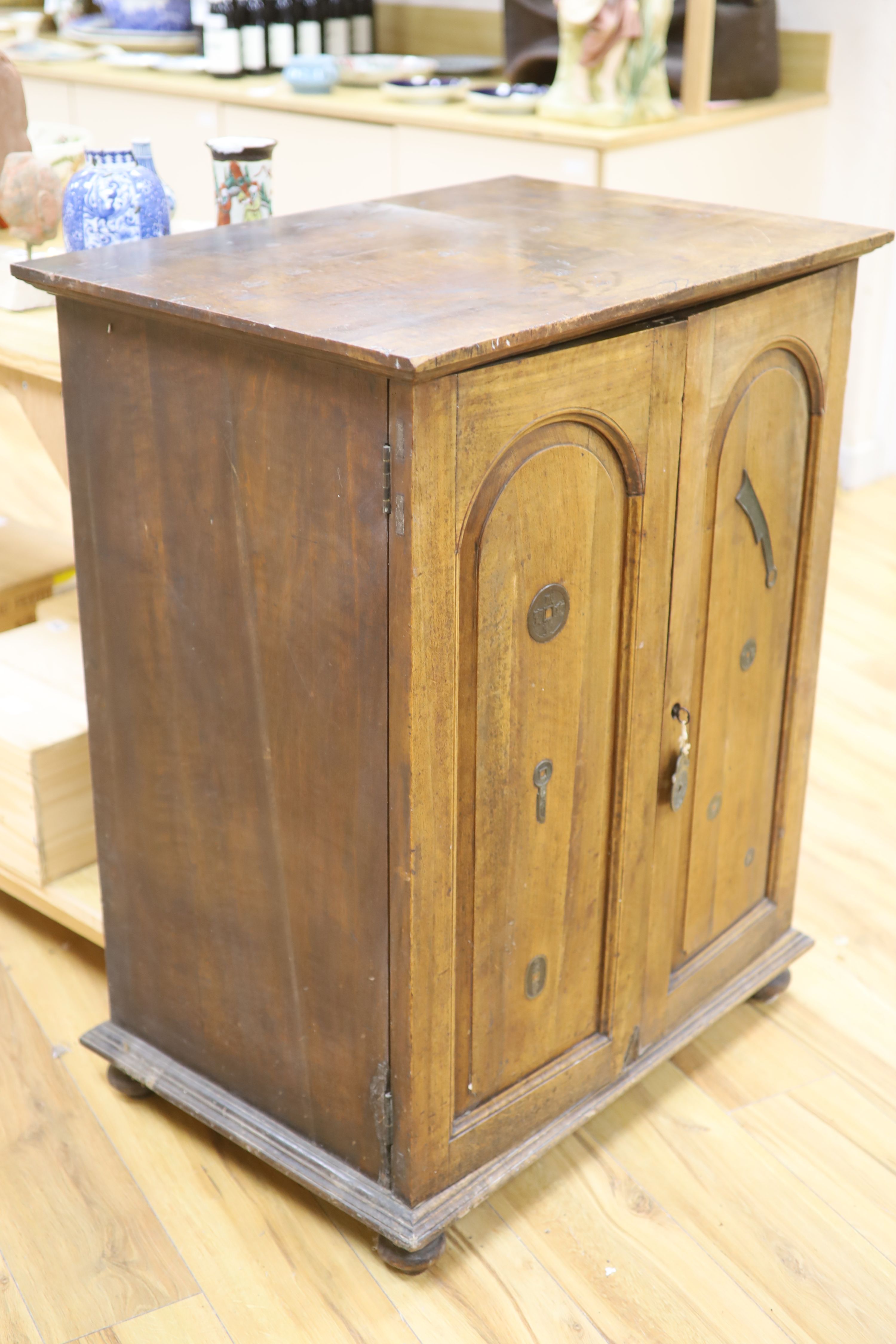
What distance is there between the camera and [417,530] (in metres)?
1.09

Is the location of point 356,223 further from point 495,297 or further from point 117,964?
point 117,964

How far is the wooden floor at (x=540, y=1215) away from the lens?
1.34 m

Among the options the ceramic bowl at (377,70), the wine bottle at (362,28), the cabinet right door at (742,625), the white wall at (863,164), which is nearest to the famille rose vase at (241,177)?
the cabinet right door at (742,625)

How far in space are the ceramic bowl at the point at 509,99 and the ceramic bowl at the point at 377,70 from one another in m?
0.41

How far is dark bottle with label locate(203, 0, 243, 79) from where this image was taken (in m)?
3.60

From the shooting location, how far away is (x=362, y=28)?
3.95 m

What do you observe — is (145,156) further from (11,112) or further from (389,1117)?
(389,1117)

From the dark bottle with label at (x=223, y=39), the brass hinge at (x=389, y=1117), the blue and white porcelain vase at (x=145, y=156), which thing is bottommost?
the brass hinge at (x=389, y=1117)

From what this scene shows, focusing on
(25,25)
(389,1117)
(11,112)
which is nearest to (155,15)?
(25,25)

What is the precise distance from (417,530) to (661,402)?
0.30 metres

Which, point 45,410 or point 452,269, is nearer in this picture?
point 452,269

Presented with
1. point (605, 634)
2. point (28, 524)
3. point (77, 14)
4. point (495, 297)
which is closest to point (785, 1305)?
point (605, 634)

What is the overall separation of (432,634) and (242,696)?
0.25 meters

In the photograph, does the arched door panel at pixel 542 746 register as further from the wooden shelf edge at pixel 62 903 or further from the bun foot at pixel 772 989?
the wooden shelf edge at pixel 62 903
